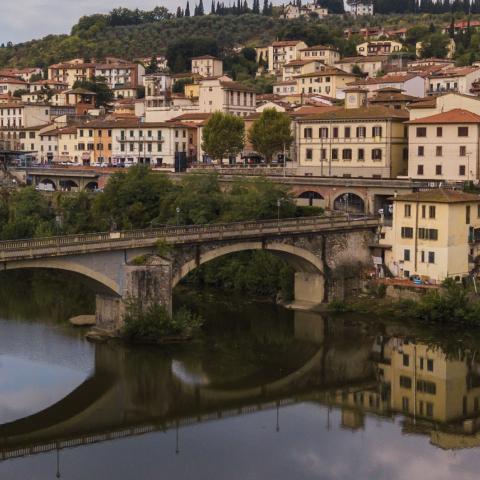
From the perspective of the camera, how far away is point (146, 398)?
34.0 meters

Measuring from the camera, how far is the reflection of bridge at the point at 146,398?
98.8 ft

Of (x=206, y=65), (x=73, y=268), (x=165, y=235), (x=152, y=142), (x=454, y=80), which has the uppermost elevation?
(x=206, y=65)

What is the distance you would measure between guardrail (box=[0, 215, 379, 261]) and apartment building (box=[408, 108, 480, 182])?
10174 millimetres

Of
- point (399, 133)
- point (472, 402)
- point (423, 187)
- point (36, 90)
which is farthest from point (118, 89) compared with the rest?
point (472, 402)

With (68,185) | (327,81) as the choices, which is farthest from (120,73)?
(68,185)

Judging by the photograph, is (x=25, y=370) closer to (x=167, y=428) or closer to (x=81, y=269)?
(x=81, y=269)

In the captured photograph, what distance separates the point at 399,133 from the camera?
208 feet

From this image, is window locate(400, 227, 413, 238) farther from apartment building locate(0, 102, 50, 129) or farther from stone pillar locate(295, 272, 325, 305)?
apartment building locate(0, 102, 50, 129)

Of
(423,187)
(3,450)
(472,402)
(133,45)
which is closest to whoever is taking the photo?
(3,450)

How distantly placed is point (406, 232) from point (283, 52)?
8824 cm

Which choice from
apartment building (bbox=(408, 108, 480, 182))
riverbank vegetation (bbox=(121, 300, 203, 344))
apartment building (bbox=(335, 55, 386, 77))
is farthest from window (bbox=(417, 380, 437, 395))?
apartment building (bbox=(335, 55, 386, 77))

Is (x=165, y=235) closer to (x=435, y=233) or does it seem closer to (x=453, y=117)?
(x=435, y=233)

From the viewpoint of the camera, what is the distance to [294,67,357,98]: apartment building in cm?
10244

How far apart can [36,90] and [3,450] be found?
103m
